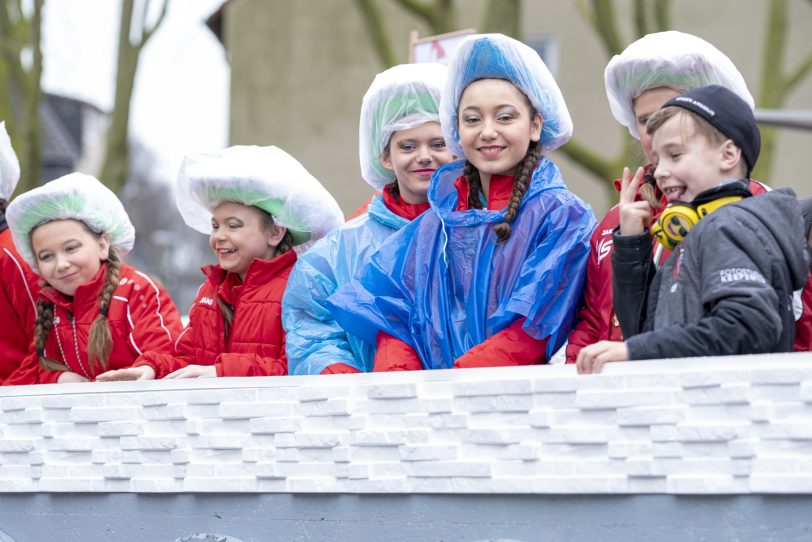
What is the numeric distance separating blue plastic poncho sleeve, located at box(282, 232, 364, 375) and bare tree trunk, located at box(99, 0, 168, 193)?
27.3 ft

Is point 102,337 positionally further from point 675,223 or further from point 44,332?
point 675,223

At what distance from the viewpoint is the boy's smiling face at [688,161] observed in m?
2.92

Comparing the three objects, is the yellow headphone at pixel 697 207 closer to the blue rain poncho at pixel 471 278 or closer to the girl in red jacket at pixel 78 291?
the blue rain poncho at pixel 471 278

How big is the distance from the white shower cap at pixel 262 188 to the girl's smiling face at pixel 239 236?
0.10ft

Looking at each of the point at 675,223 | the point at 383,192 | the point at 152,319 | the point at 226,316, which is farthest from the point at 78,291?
the point at 675,223

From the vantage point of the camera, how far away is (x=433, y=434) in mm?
2824

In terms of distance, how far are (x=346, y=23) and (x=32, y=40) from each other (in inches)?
286

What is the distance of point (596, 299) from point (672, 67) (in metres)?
0.68

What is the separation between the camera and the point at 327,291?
4.04 meters

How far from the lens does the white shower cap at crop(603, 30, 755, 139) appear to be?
347 cm

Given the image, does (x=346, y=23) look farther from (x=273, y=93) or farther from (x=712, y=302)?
(x=712, y=302)

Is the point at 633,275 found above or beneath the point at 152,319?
above

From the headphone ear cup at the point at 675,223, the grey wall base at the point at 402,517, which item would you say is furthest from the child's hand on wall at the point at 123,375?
the headphone ear cup at the point at 675,223

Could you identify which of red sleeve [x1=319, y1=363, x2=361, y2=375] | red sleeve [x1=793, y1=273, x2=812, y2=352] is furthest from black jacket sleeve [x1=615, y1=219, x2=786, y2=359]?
red sleeve [x1=319, y1=363, x2=361, y2=375]
